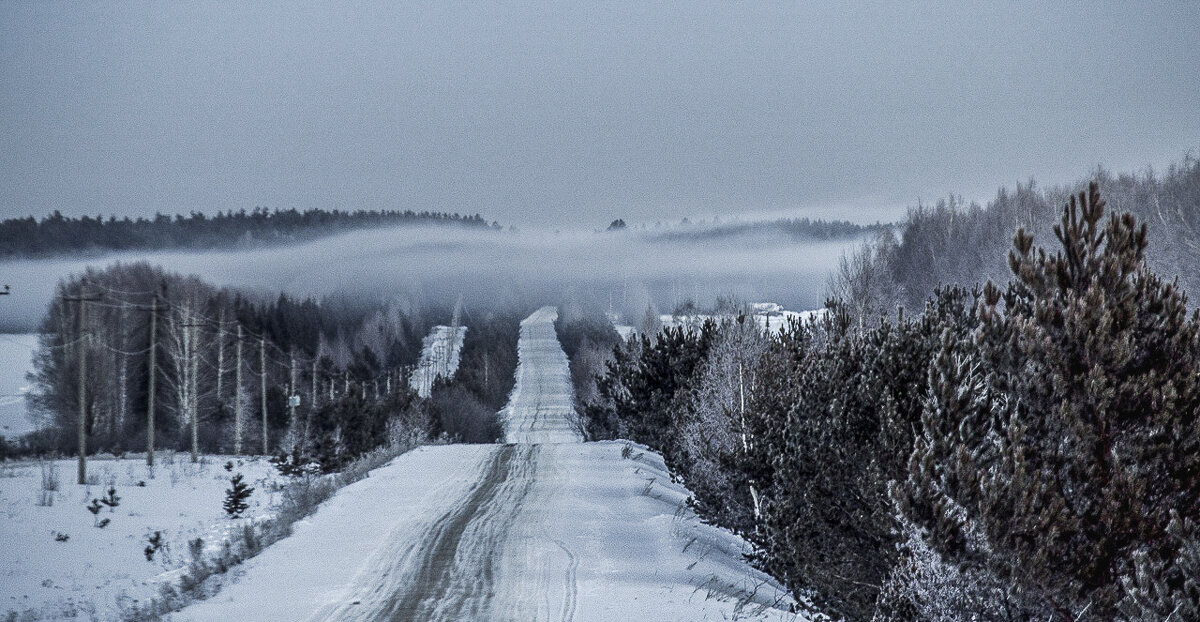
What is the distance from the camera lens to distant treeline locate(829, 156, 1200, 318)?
1770 inches

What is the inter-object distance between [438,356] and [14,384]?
5250 centimetres

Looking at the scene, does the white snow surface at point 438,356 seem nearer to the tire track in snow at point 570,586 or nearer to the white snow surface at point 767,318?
the white snow surface at point 767,318

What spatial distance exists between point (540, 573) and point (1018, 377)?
8.37m

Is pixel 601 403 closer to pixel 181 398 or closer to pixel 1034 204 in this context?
pixel 181 398

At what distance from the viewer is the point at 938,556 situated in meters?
6.43

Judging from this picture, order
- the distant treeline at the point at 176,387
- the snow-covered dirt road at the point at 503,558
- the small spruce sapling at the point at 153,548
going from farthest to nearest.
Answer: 1. the distant treeline at the point at 176,387
2. the small spruce sapling at the point at 153,548
3. the snow-covered dirt road at the point at 503,558

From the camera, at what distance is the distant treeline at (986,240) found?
44969 mm

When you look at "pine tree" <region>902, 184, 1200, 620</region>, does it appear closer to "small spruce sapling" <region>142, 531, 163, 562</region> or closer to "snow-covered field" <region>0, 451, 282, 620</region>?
"snow-covered field" <region>0, 451, 282, 620</region>

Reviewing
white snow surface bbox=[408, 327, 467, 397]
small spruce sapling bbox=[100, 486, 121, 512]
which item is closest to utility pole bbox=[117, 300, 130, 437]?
small spruce sapling bbox=[100, 486, 121, 512]

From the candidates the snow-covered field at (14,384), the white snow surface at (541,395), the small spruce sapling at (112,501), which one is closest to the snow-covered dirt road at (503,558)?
the small spruce sapling at (112,501)

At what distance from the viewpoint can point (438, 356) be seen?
11688cm

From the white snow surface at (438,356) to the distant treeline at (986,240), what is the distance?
4986 cm

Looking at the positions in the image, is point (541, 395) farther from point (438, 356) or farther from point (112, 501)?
point (112, 501)

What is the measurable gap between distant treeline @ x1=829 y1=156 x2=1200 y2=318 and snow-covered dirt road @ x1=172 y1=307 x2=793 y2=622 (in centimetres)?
1948
